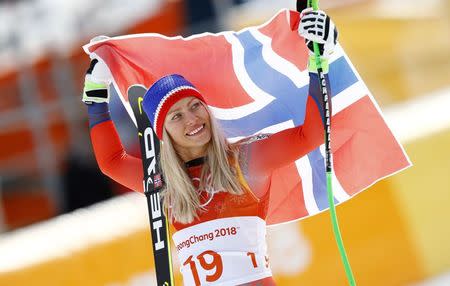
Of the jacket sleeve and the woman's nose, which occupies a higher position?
the jacket sleeve

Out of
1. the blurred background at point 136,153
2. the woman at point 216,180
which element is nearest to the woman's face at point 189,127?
the woman at point 216,180

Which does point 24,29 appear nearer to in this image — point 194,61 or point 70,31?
point 70,31

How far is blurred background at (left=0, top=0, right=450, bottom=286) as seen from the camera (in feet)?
18.3

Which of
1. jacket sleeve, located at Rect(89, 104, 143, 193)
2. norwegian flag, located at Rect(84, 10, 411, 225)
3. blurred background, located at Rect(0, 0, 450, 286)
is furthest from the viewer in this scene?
blurred background, located at Rect(0, 0, 450, 286)

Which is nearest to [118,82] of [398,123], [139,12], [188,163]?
[188,163]

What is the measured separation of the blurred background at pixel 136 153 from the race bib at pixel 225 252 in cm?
172

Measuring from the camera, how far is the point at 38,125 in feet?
27.1

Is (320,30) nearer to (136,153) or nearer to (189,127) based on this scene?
(189,127)

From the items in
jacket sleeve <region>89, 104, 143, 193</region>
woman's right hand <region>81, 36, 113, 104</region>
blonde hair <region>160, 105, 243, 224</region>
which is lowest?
blonde hair <region>160, 105, 243, 224</region>

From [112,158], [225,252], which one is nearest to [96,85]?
[112,158]

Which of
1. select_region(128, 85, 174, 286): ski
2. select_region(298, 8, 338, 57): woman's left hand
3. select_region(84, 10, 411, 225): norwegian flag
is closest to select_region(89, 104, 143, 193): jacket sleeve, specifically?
select_region(128, 85, 174, 286): ski

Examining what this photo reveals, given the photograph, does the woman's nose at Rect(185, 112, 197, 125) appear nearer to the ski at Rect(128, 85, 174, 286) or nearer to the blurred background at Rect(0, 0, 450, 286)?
the ski at Rect(128, 85, 174, 286)

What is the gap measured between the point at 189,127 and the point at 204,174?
0.19m

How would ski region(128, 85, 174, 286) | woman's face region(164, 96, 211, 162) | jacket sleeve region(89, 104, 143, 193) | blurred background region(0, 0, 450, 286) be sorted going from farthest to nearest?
1. blurred background region(0, 0, 450, 286)
2. jacket sleeve region(89, 104, 143, 193)
3. ski region(128, 85, 174, 286)
4. woman's face region(164, 96, 211, 162)
